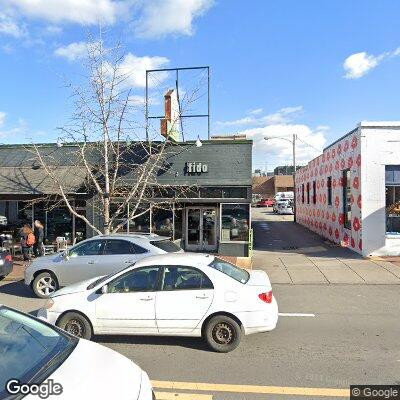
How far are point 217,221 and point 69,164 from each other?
6868mm

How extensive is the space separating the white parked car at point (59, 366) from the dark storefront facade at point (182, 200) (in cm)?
1213

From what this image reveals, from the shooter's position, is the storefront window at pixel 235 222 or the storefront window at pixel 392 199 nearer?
the storefront window at pixel 392 199

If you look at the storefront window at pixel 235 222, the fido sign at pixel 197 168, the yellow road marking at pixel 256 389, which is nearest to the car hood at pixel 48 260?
the yellow road marking at pixel 256 389

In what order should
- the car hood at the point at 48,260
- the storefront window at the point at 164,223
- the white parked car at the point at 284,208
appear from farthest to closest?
the white parked car at the point at 284,208 < the storefront window at the point at 164,223 < the car hood at the point at 48,260

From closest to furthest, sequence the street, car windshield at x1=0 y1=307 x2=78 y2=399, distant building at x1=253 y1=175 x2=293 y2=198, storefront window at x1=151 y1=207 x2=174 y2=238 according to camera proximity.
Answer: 1. car windshield at x1=0 y1=307 x2=78 y2=399
2. the street
3. storefront window at x1=151 y1=207 x2=174 y2=238
4. distant building at x1=253 y1=175 x2=293 y2=198

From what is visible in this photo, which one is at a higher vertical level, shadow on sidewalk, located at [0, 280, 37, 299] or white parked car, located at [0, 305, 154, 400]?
white parked car, located at [0, 305, 154, 400]

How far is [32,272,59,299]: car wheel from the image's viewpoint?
9.76 meters

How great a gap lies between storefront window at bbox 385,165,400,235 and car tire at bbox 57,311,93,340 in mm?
12821

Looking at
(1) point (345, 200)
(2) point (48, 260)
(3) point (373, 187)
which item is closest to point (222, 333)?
(2) point (48, 260)

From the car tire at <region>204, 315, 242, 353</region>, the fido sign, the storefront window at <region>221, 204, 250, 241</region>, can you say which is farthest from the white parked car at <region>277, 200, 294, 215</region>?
the car tire at <region>204, 315, 242, 353</region>

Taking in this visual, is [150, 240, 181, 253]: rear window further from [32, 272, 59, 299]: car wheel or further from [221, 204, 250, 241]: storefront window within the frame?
[221, 204, 250, 241]: storefront window

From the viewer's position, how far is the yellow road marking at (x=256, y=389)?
4578mm

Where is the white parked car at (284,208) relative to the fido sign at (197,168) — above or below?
below

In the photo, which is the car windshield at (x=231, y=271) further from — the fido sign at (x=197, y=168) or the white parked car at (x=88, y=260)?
the fido sign at (x=197, y=168)
